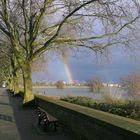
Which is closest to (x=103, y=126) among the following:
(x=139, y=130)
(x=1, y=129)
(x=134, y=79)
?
(x=139, y=130)

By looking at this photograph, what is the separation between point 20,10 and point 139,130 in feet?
67.1

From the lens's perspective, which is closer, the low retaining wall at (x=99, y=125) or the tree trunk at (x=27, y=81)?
the low retaining wall at (x=99, y=125)

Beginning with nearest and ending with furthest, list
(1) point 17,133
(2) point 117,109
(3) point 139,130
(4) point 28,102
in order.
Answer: (3) point 139,130
(1) point 17,133
(2) point 117,109
(4) point 28,102

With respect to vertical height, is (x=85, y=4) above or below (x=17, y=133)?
above

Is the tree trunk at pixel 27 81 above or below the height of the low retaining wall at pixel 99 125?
above

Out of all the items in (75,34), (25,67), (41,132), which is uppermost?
(75,34)

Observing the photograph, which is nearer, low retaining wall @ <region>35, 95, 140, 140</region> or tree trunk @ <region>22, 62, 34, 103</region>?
low retaining wall @ <region>35, 95, 140, 140</region>

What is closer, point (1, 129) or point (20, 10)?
point (1, 129)

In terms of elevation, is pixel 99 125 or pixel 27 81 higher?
pixel 27 81

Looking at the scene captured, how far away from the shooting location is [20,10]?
26594 mm

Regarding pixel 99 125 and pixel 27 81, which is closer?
pixel 99 125

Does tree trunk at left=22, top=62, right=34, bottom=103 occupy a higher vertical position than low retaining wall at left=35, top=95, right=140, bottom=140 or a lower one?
higher

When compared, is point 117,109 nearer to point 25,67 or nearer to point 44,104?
point 44,104

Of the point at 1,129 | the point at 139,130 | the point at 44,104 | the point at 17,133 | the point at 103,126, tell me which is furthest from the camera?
the point at 44,104
